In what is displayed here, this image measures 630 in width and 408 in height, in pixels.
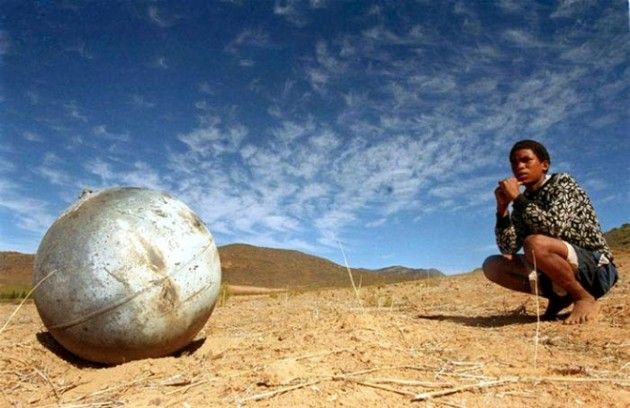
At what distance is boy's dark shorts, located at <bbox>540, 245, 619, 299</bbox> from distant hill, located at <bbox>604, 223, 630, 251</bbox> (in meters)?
21.1

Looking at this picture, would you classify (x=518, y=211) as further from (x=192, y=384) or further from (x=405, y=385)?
(x=192, y=384)

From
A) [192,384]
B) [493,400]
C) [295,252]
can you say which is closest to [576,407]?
[493,400]

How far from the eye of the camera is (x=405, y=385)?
3.25 metres

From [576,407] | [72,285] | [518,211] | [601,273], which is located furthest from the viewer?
[518,211]

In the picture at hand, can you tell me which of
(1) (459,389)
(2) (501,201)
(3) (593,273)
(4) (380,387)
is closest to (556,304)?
(3) (593,273)

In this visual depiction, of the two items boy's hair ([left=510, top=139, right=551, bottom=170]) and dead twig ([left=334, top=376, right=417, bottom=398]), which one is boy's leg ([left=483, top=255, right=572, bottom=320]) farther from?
dead twig ([left=334, top=376, right=417, bottom=398])

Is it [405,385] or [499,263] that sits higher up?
[499,263]

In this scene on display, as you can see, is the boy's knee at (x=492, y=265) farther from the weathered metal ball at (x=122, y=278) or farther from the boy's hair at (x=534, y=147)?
the weathered metal ball at (x=122, y=278)

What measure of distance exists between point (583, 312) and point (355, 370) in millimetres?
3531

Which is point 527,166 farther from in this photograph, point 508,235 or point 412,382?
point 412,382

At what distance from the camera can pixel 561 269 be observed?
5773 mm

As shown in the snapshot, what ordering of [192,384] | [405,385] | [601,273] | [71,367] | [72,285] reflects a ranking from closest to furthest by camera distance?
[405,385]
[192,384]
[72,285]
[71,367]
[601,273]

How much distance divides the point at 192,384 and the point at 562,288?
14.1ft

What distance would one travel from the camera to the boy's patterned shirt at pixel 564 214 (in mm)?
5887
